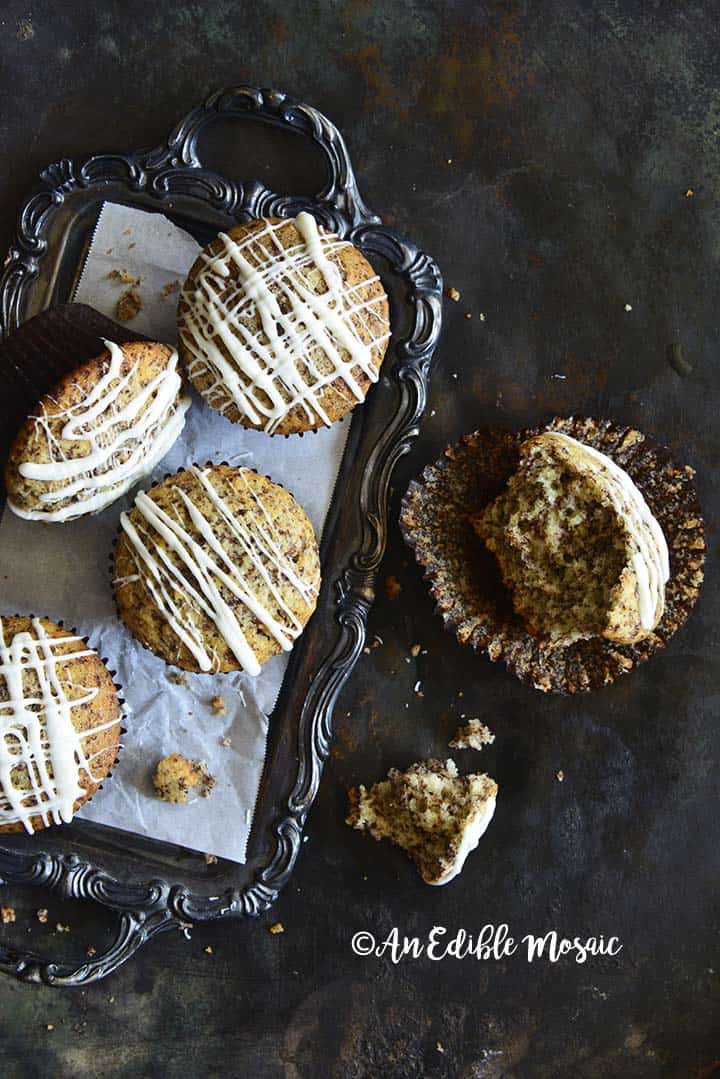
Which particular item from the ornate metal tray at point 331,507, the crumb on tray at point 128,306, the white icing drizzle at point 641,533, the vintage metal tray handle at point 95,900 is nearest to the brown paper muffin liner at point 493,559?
the white icing drizzle at point 641,533

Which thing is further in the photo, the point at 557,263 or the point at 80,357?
the point at 557,263

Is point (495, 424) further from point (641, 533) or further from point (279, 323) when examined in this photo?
point (279, 323)

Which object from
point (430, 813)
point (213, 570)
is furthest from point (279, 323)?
point (430, 813)

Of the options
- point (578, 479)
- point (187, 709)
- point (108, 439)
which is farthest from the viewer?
point (187, 709)

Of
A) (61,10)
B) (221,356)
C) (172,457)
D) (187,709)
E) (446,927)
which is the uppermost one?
(61,10)

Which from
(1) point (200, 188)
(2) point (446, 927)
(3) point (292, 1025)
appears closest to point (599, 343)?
(1) point (200, 188)

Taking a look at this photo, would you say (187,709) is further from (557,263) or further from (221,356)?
(557,263)
